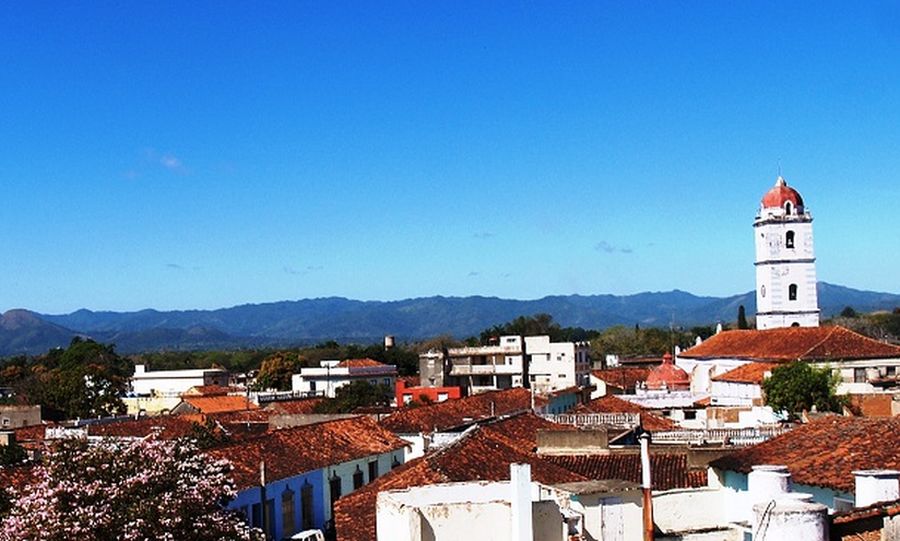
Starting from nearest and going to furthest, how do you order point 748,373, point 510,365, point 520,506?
1. point 520,506
2. point 748,373
3. point 510,365

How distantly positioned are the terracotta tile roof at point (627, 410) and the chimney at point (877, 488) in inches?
926

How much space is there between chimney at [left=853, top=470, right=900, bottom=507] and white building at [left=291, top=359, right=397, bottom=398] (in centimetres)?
6517

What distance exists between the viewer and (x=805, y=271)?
73.3 meters

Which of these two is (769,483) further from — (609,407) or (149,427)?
(609,407)

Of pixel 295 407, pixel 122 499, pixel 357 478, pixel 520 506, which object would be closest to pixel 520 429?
pixel 357 478

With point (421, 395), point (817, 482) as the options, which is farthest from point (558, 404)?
point (817, 482)

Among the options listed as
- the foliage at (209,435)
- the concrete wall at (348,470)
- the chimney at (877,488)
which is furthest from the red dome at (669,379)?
Result: the chimney at (877,488)

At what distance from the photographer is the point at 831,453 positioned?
1950 centimetres

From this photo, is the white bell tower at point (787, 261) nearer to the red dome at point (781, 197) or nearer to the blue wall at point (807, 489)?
the red dome at point (781, 197)

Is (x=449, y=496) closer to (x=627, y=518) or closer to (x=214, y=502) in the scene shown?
(x=627, y=518)

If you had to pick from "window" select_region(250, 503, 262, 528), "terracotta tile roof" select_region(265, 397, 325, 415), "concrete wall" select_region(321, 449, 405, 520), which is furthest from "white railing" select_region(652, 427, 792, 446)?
"terracotta tile roof" select_region(265, 397, 325, 415)

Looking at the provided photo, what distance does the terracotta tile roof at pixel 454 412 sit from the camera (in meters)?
39.4

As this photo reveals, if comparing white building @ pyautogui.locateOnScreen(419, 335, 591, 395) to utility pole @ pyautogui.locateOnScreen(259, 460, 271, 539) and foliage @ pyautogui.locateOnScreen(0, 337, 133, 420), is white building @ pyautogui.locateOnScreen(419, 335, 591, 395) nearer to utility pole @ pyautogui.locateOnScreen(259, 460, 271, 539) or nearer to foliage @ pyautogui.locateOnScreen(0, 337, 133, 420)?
foliage @ pyautogui.locateOnScreen(0, 337, 133, 420)

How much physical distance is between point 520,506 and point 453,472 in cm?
1127
